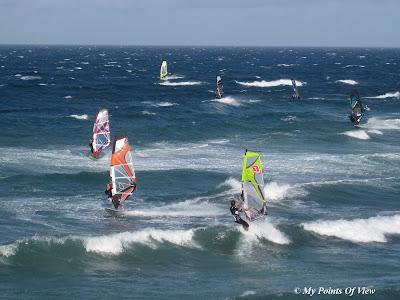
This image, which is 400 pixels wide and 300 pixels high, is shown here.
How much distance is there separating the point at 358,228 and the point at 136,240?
362 inches

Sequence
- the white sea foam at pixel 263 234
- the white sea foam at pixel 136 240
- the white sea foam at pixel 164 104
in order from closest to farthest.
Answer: the white sea foam at pixel 136 240 < the white sea foam at pixel 263 234 < the white sea foam at pixel 164 104

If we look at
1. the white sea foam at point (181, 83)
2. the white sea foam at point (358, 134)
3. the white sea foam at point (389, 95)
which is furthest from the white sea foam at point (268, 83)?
the white sea foam at point (358, 134)

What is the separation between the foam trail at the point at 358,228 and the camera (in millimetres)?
Answer: 29234

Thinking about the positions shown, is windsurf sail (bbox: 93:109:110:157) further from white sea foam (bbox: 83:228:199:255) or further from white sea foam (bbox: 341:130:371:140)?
white sea foam (bbox: 341:130:371:140)

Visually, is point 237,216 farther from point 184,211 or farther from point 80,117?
point 80,117

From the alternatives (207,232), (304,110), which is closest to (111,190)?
(207,232)

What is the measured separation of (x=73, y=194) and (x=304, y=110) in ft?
145

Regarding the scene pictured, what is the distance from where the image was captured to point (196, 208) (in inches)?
1314

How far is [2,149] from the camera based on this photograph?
4781 centimetres

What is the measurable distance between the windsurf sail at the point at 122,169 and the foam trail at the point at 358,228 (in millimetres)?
7737

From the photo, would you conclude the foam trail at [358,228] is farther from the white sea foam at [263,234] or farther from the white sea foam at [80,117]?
the white sea foam at [80,117]

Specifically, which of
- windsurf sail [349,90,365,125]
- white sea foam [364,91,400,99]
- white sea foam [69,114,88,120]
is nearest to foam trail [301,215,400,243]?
windsurf sail [349,90,365,125]

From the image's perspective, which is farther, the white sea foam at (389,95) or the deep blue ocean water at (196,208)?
the white sea foam at (389,95)

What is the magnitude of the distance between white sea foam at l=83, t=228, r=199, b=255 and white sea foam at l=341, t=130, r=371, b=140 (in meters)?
31.1
